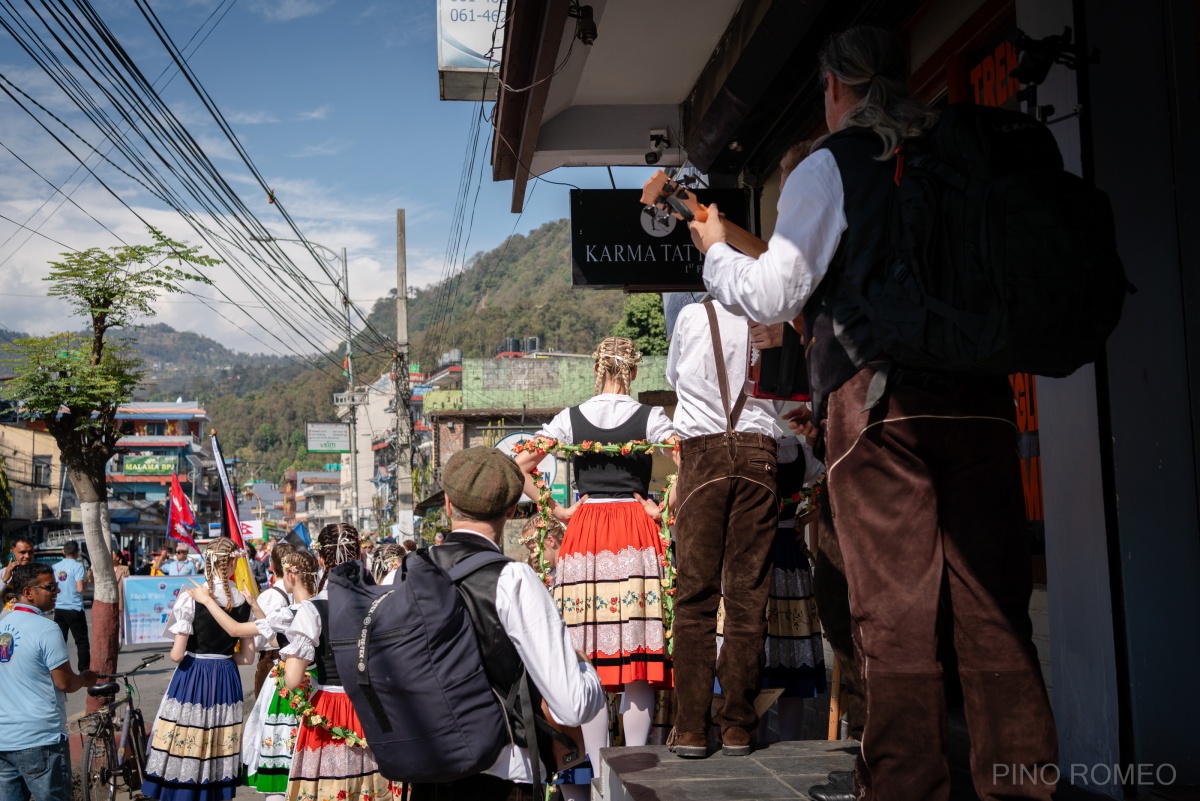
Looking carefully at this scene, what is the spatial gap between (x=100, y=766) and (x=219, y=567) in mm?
2147

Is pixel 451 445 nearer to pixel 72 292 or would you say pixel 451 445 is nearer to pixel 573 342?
pixel 72 292

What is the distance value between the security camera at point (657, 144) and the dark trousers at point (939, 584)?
288 inches

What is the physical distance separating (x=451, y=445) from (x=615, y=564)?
137 ft

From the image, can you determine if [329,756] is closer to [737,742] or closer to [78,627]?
[737,742]

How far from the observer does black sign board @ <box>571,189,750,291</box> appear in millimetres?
8891

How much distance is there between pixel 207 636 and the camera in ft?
27.6

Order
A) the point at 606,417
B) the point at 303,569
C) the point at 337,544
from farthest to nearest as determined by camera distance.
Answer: the point at 337,544
the point at 303,569
the point at 606,417

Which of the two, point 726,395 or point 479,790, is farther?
point 726,395

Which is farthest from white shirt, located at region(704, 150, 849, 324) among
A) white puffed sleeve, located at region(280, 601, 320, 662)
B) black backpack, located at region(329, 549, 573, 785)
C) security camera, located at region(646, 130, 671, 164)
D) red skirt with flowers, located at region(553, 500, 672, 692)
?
security camera, located at region(646, 130, 671, 164)

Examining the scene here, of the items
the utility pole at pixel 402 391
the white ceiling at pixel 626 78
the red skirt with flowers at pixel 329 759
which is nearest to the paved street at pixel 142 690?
the red skirt with flowers at pixel 329 759

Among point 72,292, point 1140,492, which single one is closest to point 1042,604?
point 1140,492

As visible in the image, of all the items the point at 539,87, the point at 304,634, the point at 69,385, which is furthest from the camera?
the point at 69,385

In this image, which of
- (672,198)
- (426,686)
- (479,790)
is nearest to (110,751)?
(479,790)

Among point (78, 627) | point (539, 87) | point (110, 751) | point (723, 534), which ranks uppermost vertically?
point (539, 87)
